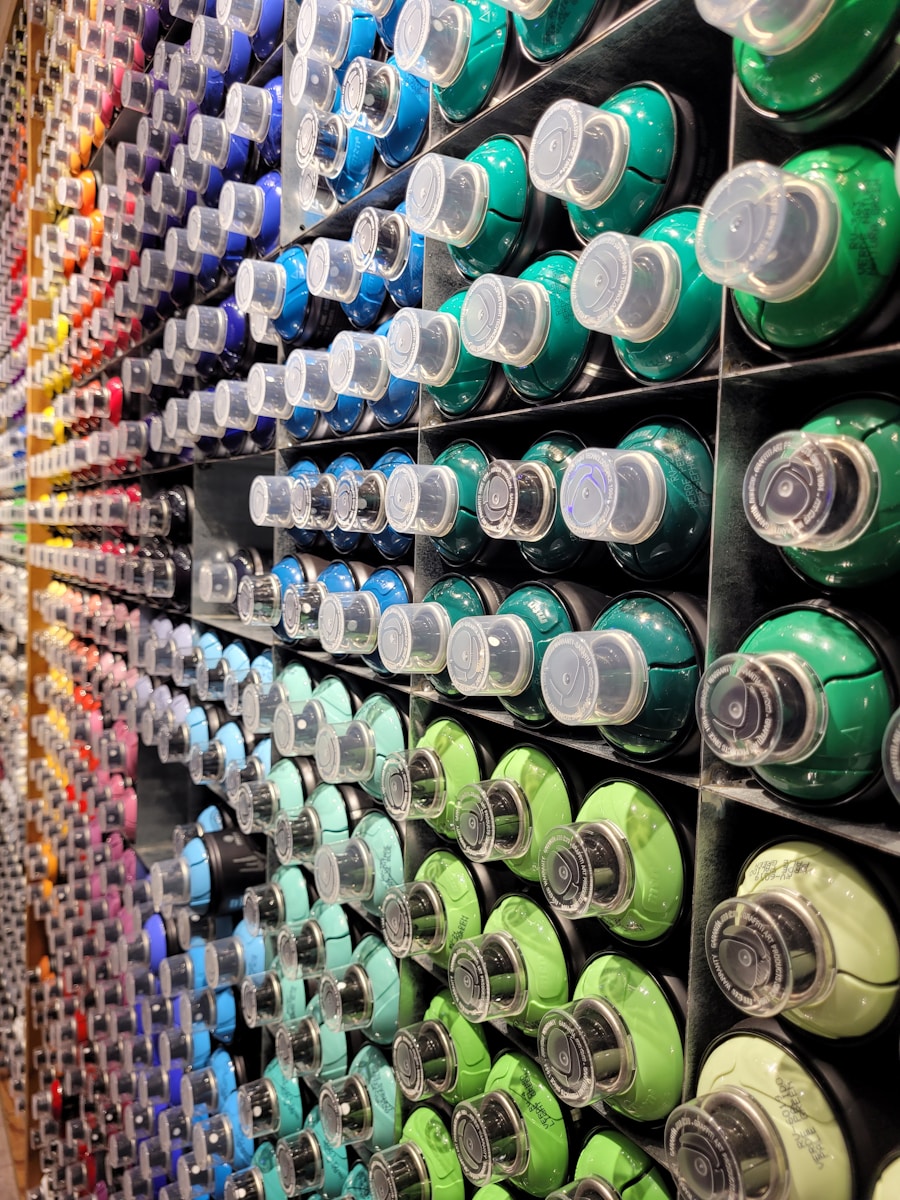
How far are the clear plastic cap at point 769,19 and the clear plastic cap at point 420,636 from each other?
58cm

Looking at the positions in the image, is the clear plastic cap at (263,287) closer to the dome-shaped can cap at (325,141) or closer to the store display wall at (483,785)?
the store display wall at (483,785)

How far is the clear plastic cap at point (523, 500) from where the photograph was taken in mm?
833

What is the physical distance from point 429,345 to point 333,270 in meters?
0.28

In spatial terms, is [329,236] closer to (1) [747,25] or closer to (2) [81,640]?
(1) [747,25]

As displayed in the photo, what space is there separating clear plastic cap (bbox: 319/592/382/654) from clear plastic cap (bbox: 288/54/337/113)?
0.61 meters

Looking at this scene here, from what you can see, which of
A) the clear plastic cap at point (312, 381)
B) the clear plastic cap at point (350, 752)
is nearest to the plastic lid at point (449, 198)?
the clear plastic cap at point (312, 381)

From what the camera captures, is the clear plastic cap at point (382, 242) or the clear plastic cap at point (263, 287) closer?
the clear plastic cap at point (382, 242)

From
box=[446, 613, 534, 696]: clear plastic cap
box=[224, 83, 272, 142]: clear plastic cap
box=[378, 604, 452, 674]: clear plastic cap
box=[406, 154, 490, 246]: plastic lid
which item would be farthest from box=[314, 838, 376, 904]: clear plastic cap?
box=[224, 83, 272, 142]: clear plastic cap

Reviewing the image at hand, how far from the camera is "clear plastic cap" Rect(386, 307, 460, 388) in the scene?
97cm

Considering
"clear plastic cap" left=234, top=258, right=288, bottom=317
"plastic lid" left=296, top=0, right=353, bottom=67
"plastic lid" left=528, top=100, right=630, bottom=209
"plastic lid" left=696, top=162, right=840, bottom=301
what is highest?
"plastic lid" left=296, top=0, right=353, bottom=67

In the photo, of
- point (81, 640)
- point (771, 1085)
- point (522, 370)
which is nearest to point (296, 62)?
point (522, 370)

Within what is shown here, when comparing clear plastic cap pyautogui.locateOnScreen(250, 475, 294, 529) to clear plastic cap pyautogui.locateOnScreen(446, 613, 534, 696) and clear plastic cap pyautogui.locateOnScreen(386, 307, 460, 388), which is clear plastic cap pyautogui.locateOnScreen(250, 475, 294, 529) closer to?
clear plastic cap pyautogui.locateOnScreen(386, 307, 460, 388)

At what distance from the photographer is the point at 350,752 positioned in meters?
1.17

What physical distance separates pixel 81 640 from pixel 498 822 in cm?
228
